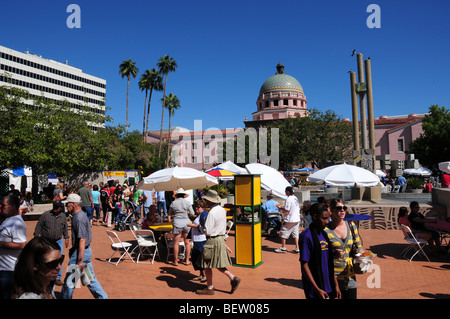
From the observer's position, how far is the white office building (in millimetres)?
73875

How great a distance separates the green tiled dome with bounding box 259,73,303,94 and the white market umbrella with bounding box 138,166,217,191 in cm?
7175

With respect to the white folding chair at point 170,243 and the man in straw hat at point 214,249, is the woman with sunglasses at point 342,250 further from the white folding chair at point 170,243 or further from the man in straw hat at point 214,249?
the white folding chair at point 170,243

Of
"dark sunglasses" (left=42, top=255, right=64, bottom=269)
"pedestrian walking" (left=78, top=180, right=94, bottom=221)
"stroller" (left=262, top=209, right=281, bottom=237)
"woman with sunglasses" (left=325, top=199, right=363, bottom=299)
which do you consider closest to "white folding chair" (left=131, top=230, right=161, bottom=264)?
"stroller" (left=262, top=209, right=281, bottom=237)

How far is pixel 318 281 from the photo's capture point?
342cm

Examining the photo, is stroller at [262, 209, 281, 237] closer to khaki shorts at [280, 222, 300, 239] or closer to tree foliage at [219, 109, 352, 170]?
khaki shorts at [280, 222, 300, 239]

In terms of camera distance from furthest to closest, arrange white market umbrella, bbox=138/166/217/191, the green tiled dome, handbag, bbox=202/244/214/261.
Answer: the green tiled dome
white market umbrella, bbox=138/166/217/191
handbag, bbox=202/244/214/261

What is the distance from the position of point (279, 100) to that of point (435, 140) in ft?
135

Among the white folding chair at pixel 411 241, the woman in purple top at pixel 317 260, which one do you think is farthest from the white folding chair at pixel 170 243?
the white folding chair at pixel 411 241

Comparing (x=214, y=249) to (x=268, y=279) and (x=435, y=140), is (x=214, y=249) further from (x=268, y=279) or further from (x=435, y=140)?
(x=435, y=140)

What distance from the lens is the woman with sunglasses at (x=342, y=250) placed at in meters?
3.83

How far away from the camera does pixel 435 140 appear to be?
41750mm

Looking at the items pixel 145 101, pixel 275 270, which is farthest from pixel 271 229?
pixel 145 101
